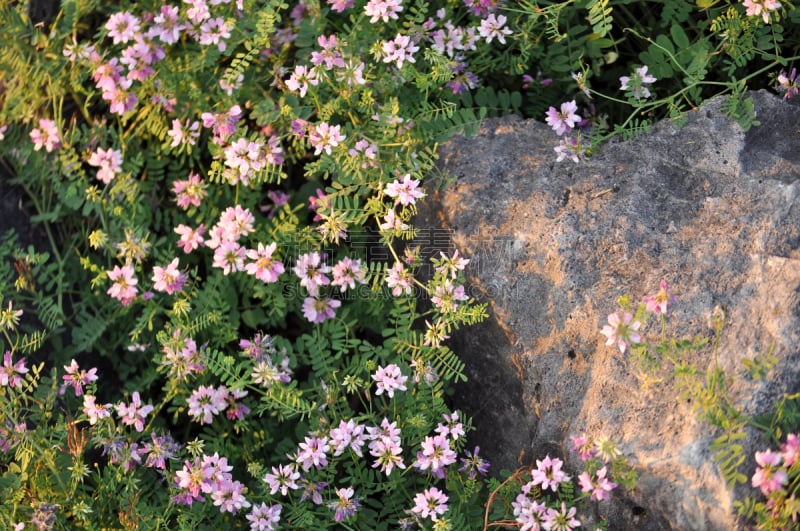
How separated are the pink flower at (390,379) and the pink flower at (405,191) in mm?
586

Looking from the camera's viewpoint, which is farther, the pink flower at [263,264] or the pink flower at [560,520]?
the pink flower at [263,264]

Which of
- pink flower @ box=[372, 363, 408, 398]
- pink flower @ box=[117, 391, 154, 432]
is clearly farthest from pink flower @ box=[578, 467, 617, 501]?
pink flower @ box=[117, 391, 154, 432]

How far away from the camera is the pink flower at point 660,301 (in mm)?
2492

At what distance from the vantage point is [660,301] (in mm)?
2502

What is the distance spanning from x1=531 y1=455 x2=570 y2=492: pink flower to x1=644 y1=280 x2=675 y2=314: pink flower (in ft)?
1.90

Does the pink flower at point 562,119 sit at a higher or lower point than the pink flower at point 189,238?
higher

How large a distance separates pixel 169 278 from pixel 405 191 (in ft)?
3.25

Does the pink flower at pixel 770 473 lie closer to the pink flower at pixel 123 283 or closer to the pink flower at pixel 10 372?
the pink flower at pixel 123 283

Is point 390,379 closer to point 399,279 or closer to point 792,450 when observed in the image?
point 399,279

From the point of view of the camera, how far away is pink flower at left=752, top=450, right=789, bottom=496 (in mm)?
2244

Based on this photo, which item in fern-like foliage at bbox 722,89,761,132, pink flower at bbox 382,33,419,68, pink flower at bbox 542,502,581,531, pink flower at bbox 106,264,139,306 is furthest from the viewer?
pink flower at bbox 106,264,139,306

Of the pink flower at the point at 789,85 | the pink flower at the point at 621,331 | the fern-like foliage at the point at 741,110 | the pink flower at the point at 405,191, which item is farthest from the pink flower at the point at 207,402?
the pink flower at the point at 789,85

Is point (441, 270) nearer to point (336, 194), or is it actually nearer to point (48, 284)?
point (336, 194)

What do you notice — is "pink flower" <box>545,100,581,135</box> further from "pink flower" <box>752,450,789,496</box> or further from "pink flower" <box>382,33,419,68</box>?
"pink flower" <box>752,450,789,496</box>
